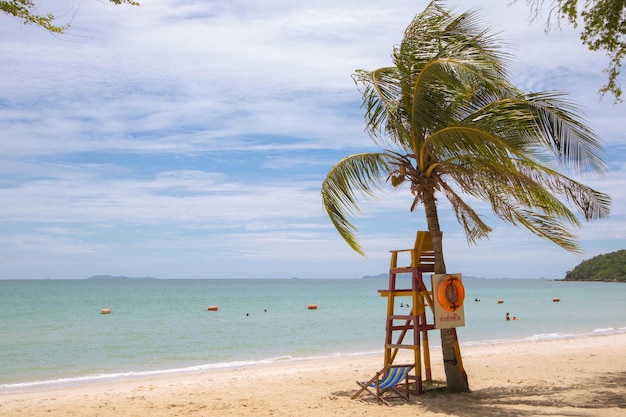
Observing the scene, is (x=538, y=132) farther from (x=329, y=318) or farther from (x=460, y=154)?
(x=329, y=318)

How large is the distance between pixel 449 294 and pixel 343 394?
245cm

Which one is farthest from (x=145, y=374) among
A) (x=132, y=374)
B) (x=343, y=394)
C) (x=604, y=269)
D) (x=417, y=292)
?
(x=604, y=269)

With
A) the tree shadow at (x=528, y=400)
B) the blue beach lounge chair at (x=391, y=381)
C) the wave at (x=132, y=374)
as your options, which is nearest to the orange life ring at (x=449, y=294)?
the blue beach lounge chair at (x=391, y=381)

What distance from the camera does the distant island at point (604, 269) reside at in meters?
124

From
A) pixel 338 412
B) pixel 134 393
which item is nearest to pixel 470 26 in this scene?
pixel 338 412

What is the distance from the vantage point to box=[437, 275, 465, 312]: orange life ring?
818 centimetres

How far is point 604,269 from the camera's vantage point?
136 meters

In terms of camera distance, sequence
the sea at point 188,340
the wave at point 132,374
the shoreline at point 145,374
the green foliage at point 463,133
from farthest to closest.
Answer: the sea at point 188,340
the wave at point 132,374
the shoreline at point 145,374
the green foliage at point 463,133

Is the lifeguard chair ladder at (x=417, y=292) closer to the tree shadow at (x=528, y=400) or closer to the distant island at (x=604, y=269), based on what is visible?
the tree shadow at (x=528, y=400)

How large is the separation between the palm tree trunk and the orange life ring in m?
0.20

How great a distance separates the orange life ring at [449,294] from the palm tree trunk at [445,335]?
7.8 inches

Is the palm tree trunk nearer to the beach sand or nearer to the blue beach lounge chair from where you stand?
the beach sand

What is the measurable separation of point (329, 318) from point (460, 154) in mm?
29888

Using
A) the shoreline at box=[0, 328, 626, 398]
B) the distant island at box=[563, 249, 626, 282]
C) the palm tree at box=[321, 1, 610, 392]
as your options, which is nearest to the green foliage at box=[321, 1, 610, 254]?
the palm tree at box=[321, 1, 610, 392]
